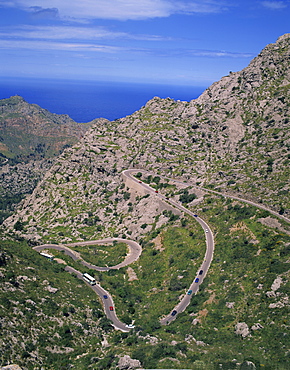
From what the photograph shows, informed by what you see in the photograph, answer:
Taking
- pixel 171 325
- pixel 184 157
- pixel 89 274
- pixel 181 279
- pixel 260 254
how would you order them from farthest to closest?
pixel 184 157
pixel 89 274
pixel 181 279
pixel 260 254
pixel 171 325

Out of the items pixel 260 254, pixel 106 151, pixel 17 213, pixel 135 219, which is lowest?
pixel 17 213

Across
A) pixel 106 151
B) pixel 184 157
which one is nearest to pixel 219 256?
pixel 184 157

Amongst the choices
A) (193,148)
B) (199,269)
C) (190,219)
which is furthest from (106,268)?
(193,148)

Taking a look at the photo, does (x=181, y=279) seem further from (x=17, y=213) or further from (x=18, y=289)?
(x=17, y=213)

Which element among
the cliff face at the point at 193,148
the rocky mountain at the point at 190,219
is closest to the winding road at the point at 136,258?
the rocky mountain at the point at 190,219

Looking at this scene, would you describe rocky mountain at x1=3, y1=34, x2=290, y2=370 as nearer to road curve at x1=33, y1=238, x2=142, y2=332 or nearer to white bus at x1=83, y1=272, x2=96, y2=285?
road curve at x1=33, y1=238, x2=142, y2=332

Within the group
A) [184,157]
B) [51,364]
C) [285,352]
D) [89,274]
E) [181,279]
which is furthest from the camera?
[184,157]

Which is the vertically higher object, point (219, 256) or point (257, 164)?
point (257, 164)

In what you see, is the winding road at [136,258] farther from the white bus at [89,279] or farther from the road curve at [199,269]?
the white bus at [89,279]
